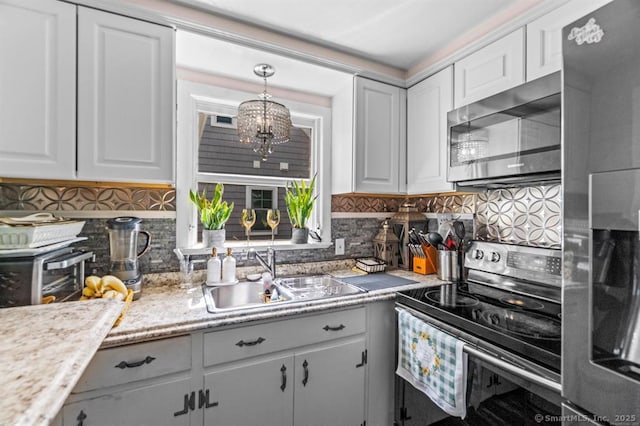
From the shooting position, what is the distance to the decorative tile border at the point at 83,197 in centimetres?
148

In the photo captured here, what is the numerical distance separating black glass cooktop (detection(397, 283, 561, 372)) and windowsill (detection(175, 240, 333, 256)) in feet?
2.52

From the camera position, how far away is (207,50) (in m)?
1.69

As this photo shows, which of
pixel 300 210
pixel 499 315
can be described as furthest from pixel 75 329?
pixel 499 315

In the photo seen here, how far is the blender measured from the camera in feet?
4.89

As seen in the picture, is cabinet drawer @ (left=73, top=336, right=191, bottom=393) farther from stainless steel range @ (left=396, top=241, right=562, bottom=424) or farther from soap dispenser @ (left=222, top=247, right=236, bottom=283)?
stainless steel range @ (left=396, top=241, right=562, bottom=424)

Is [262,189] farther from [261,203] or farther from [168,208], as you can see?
[168,208]

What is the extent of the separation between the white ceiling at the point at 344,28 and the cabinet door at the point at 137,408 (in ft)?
5.58

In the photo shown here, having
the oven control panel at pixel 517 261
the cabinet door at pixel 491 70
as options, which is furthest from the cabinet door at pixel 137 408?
the cabinet door at pixel 491 70

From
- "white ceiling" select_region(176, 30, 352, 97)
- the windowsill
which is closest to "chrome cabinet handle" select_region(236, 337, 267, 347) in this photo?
the windowsill

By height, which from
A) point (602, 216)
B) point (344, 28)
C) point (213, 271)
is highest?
point (344, 28)

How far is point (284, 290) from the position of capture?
172cm

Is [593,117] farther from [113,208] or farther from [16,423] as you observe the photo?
[113,208]

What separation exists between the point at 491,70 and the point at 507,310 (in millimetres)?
1272

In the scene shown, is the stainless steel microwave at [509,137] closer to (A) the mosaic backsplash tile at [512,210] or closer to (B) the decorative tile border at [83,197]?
(A) the mosaic backsplash tile at [512,210]
